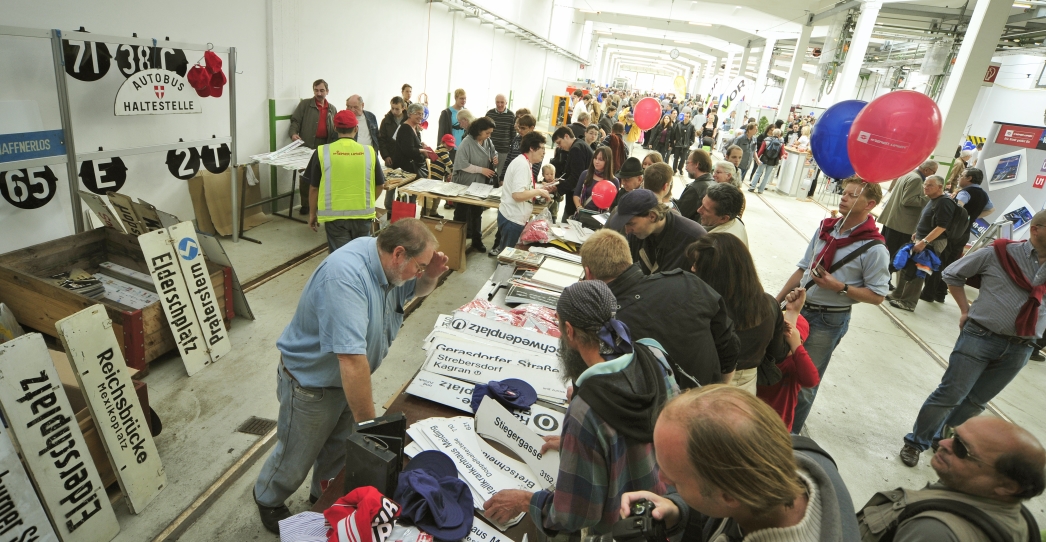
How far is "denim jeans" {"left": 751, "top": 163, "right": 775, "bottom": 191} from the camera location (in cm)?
1288

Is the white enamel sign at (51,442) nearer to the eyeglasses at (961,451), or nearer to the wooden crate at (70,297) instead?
the wooden crate at (70,297)

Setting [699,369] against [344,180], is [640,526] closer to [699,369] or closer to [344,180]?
[699,369]

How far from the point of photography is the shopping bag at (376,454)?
1.49 meters

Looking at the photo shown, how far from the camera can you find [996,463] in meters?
1.49

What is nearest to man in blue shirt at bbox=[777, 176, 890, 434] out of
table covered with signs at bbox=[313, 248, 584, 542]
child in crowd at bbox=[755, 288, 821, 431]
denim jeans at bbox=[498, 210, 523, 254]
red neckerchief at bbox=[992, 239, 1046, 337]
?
child in crowd at bbox=[755, 288, 821, 431]

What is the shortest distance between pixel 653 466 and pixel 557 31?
21832 mm

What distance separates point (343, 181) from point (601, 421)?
145 inches

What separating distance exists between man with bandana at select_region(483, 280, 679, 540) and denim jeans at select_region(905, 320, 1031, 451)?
279 cm

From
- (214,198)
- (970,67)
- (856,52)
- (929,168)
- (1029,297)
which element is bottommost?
(214,198)

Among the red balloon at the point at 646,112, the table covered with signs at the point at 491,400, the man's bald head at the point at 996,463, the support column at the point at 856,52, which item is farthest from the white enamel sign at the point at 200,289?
the support column at the point at 856,52

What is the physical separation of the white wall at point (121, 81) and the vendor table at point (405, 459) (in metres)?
3.80

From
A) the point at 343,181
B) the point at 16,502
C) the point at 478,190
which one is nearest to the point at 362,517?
the point at 16,502

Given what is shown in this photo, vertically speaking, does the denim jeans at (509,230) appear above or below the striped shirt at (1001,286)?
below

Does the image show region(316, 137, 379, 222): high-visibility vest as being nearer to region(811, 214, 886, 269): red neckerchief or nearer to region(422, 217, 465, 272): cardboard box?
region(422, 217, 465, 272): cardboard box
